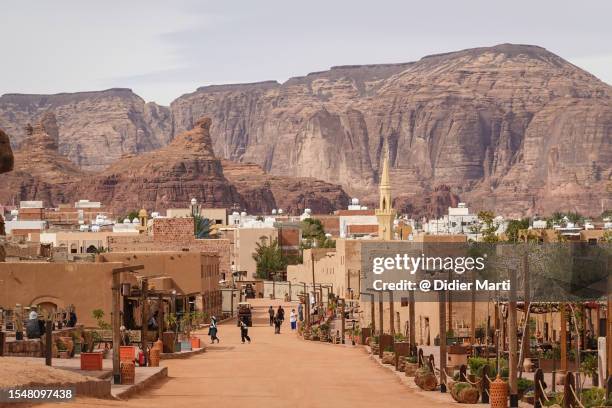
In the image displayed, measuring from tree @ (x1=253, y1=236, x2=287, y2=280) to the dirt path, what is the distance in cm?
7094

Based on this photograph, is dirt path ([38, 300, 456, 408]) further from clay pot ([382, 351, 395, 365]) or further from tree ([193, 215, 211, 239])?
tree ([193, 215, 211, 239])

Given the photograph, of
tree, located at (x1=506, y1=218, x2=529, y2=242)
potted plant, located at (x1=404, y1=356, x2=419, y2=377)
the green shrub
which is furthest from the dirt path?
tree, located at (x1=506, y1=218, x2=529, y2=242)

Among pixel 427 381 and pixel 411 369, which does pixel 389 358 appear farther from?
pixel 427 381

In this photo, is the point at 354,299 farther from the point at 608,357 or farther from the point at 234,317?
the point at 608,357

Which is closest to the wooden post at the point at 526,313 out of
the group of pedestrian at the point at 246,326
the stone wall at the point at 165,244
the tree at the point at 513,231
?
the group of pedestrian at the point at 246,326

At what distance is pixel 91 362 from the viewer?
30.0 metres

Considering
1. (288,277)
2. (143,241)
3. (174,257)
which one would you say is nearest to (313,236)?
(288,277)

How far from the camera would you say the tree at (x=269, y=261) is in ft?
398

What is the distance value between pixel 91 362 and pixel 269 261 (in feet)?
304

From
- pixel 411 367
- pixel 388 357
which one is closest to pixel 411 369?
pixel 411 367

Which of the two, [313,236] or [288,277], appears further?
[313,236]

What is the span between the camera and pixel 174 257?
67688 millimetres

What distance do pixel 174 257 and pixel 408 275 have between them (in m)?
21.8

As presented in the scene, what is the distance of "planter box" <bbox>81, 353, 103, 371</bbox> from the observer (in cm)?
2988
